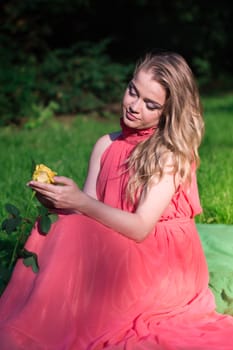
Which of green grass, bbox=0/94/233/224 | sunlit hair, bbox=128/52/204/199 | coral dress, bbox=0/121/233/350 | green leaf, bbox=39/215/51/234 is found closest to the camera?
coral dress, bbox=0/121/233/350

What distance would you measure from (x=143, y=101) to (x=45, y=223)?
0.68 m

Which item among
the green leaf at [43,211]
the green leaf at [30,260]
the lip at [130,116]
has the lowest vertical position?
the green leaf at [30,260]

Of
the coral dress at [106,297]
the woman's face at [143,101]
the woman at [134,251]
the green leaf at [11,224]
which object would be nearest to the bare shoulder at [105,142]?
the woman at [134,251]

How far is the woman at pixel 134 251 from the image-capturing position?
3066 mm

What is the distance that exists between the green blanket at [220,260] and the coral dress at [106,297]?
15.6 inches

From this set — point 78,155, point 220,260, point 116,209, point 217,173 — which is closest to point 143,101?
point 116,209

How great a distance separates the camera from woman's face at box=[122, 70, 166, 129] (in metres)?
3.41

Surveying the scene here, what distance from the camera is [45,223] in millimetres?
3160

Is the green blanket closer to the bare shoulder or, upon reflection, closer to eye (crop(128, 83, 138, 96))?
the bare shoulder

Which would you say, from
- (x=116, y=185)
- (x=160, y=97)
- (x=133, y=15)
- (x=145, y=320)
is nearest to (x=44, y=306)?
(x=145, y=320)

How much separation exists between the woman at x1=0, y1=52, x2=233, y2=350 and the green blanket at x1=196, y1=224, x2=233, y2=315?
337 mm

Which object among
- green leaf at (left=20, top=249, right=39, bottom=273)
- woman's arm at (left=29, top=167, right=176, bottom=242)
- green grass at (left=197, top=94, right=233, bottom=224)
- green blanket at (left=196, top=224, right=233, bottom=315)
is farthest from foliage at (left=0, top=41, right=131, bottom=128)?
green leaf at (left=20, top=249, right=39, bottom=273)

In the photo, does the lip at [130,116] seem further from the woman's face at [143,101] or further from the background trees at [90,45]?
the background trees at [90,45]

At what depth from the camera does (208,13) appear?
2092 cm
